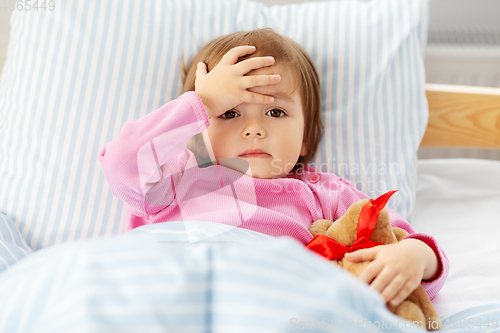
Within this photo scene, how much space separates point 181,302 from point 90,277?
0.11 m

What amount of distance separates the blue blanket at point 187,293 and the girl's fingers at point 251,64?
0.41 meters

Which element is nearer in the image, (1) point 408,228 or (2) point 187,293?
(2) point 187,293

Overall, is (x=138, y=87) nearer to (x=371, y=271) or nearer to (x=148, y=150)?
(x=148, y=150)

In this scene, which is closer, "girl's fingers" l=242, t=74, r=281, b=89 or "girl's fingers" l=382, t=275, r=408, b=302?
"girl's fingers" l=382, t=275, r=408, b=302

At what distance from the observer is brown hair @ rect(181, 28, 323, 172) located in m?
0.84

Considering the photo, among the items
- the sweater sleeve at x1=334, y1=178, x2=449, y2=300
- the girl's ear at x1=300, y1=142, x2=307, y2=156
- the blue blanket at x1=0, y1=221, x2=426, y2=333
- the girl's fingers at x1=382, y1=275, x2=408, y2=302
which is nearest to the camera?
the blue blanket at x1=0, y1=221, x2=426, y2=333

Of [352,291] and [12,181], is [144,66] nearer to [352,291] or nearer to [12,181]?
[12,181]

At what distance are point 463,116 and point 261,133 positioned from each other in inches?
24.1

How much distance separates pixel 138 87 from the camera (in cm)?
91

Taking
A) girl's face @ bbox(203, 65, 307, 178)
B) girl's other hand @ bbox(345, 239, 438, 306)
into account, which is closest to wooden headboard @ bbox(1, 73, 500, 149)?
girl's face @ bbox(203, 65, 307, 178)

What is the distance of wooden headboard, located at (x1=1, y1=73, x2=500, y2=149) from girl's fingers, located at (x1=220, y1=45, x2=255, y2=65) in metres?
0.54

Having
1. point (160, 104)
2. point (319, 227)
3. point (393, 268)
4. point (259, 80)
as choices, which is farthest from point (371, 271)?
point (160, 104)

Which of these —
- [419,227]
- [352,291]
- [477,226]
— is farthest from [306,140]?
[352,291]

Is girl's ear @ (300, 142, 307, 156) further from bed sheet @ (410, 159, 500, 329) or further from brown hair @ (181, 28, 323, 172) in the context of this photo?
bed sheet @ (410, 159, 500, 329)
